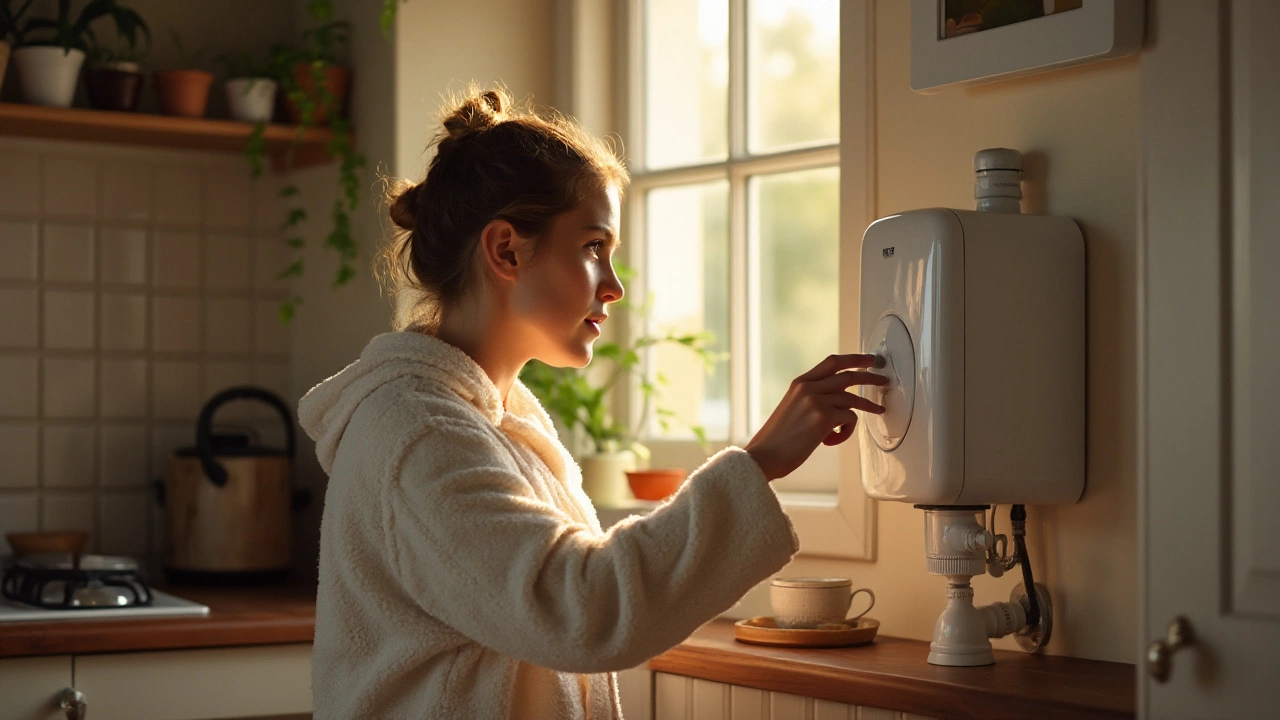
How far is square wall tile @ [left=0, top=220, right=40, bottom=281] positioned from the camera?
2816 millimetres

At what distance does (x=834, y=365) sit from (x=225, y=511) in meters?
1.66

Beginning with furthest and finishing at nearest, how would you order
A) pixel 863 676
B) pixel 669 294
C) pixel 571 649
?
1. pixel 669 294
2. pixel 863 676
3. pixel 571 649

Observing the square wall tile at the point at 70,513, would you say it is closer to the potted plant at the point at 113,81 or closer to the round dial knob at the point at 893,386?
the potted plant at the point at 113,81

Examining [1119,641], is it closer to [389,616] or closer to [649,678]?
[649,678]

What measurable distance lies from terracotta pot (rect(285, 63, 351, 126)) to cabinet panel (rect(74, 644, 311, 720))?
1103 mm

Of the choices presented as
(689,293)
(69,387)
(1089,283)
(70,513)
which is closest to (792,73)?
(689,293)

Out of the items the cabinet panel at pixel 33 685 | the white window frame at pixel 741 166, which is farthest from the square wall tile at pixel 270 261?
the cabinet panel at pixel 33 685

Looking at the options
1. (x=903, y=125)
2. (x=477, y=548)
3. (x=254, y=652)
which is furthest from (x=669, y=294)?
(x=477, y=548)

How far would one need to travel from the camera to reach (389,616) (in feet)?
4.72

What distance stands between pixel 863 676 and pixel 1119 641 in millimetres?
336

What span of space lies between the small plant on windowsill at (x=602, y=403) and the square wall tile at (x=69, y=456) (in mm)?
982

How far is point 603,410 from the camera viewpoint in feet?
8.62

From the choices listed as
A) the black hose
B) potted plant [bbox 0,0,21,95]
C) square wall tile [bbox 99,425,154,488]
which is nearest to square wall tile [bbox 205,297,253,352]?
square wall tile [bbox 99,425,154,488]

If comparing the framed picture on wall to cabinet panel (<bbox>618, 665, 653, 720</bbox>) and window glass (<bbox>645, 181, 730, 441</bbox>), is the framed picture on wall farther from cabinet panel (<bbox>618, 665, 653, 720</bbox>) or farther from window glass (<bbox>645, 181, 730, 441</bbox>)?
cabinet panel (<bbox>618, 665, 653, 720</bbox>)
